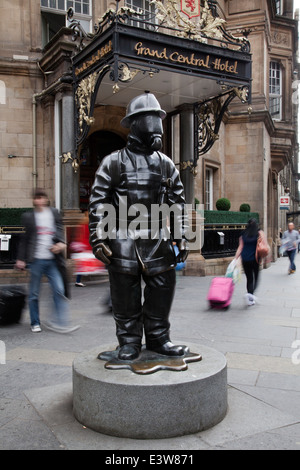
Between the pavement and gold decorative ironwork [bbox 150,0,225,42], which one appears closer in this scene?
the pavement

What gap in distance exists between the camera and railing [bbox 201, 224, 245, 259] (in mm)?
12914

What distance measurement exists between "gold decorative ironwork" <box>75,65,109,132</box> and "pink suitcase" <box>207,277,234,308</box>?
5003mm

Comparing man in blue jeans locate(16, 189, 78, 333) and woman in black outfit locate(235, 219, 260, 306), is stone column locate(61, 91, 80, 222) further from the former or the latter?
man in blue jeans locate(16, 189, 78, 333)

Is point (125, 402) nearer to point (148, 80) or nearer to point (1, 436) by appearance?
point (1, 436)

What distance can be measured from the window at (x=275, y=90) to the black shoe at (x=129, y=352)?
21.8 metres

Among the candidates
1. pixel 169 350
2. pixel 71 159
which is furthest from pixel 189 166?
pixel 169 350

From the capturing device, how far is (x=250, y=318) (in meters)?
6.91

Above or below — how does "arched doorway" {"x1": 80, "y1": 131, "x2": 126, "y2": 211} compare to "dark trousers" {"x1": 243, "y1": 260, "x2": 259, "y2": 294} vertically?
above

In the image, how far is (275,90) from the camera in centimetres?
2306

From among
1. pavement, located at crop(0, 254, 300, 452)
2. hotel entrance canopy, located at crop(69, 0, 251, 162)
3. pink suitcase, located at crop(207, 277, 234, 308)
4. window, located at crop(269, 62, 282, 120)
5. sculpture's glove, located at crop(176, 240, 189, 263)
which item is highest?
window, located at crop(269, 62, 282, 120)

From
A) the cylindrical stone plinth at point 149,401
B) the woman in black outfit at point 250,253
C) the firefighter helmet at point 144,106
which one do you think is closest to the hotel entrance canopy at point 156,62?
the woman in black outfit at point 250,253

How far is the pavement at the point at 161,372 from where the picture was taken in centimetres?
290

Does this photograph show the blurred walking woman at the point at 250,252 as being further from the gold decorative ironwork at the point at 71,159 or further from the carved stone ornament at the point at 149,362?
the gold decorative ironwork at the point at 71,159

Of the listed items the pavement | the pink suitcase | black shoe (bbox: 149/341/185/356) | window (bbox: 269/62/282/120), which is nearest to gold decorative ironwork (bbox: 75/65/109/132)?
the pavement
